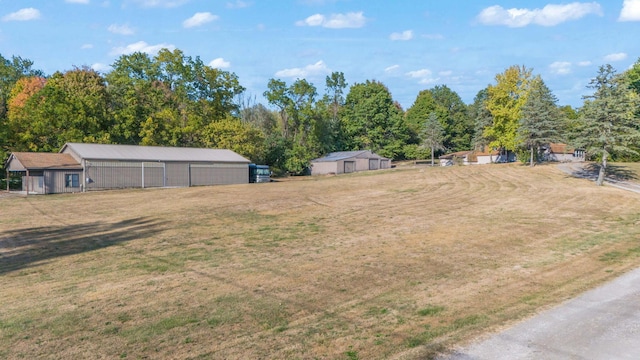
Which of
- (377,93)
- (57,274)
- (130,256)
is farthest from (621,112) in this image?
(377,93)

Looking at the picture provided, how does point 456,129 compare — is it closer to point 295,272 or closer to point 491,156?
point 491,156

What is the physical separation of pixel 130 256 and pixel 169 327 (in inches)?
341

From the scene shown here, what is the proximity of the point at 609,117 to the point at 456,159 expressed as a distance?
49.5 meters

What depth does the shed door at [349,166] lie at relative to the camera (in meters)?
70.1

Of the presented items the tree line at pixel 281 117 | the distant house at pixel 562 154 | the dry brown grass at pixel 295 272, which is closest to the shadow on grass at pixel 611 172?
the tree line at pixel 281 117

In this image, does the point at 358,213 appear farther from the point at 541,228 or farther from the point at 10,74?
the point at 10,74

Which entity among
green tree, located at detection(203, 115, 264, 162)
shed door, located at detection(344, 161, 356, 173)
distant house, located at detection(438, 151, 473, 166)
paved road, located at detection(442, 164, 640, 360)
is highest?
green tree, located at detection(203, 115, 264, 162)

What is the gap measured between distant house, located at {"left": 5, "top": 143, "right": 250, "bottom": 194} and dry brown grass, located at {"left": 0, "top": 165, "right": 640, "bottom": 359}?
13.2m

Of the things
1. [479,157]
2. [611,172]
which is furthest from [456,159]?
[611,172]

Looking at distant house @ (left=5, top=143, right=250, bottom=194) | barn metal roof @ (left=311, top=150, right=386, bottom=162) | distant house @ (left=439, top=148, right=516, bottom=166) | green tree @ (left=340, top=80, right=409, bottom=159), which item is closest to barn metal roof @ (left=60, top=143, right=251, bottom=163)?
distant house @ (left=5, top=143, right=250, bottom=194)

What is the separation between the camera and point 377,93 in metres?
86.2

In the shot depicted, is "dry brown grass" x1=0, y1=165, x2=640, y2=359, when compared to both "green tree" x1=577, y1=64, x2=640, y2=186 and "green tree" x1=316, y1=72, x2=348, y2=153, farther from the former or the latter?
"green tree" x1=316, y1=72, x2=348, y2=153

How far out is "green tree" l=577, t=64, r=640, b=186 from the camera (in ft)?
107

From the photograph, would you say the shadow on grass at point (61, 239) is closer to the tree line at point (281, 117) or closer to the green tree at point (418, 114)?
the tree line at point (281, 117)
